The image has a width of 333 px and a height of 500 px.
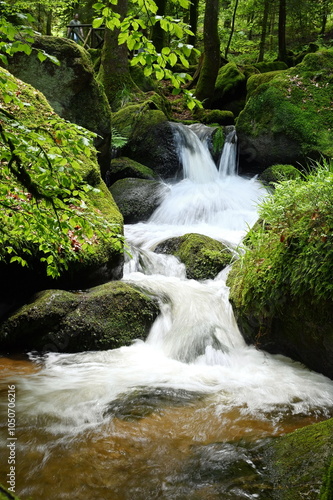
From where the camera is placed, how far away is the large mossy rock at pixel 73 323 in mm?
4730

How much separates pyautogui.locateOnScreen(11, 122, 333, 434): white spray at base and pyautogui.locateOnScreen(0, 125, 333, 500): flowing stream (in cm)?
1

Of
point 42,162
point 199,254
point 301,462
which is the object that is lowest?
point 301,462

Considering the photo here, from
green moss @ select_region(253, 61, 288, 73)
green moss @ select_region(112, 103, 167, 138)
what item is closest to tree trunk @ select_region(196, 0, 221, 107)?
green moss @ select_region(253, 61, 288, 73)

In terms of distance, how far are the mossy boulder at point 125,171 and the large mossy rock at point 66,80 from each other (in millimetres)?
1449

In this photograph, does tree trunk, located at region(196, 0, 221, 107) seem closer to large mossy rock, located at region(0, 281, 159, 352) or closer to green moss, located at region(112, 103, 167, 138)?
green moss, located at region(112, 103, 167, 138)

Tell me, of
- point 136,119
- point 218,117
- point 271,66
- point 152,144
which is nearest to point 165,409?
point 152,144

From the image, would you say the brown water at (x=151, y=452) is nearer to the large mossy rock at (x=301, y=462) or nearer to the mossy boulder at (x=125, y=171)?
the large mossy rock at (x=301, y=462)

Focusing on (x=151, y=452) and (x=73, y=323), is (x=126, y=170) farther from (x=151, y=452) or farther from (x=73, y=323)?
(x=151, y=452)

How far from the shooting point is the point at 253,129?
12.1 m

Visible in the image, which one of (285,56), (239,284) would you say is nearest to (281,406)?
(239,284)

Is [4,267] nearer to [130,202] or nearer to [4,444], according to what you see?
[4,444]

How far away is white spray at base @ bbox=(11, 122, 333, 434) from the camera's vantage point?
361 centimetres

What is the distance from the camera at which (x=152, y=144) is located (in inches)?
460

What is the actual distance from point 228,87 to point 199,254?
11287mm
